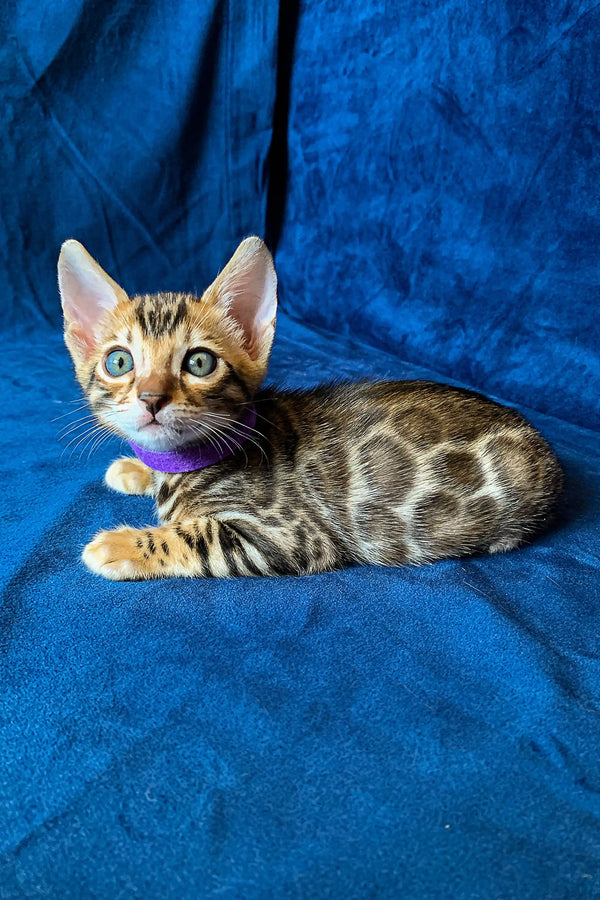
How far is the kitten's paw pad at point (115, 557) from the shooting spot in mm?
1063

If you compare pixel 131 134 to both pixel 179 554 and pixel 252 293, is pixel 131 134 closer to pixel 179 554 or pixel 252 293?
pixel 252 293

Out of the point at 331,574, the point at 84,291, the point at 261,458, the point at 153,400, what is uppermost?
the point at 84,291

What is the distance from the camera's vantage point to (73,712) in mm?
837

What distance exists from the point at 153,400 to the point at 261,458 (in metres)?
0.24

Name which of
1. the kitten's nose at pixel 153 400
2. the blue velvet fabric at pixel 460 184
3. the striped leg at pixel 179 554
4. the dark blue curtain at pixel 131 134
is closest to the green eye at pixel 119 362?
the kitten's nose at pixel 153 400

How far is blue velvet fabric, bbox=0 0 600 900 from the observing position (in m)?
0.71

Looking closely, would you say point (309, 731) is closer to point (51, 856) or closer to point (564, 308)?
point (51, 856)

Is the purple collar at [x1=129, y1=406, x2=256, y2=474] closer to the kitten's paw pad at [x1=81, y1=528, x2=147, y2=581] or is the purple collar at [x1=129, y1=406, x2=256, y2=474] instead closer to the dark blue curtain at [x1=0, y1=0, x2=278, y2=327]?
the kitten's paw pad at [x1=81, y1=528, x2=147, y2=581]

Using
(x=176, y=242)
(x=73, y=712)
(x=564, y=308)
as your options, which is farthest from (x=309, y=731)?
(x=176, y=242)

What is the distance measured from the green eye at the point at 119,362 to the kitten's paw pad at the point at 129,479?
33 centimetres

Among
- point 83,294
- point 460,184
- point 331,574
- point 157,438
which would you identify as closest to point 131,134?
point 460,184

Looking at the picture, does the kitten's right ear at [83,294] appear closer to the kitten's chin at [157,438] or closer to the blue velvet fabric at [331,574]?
the kitten's chin at [157,438]

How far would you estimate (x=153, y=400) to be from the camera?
99cm

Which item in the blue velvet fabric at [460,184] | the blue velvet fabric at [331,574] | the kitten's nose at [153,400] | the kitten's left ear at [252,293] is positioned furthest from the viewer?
the blue velvet fabric at [460,184]
